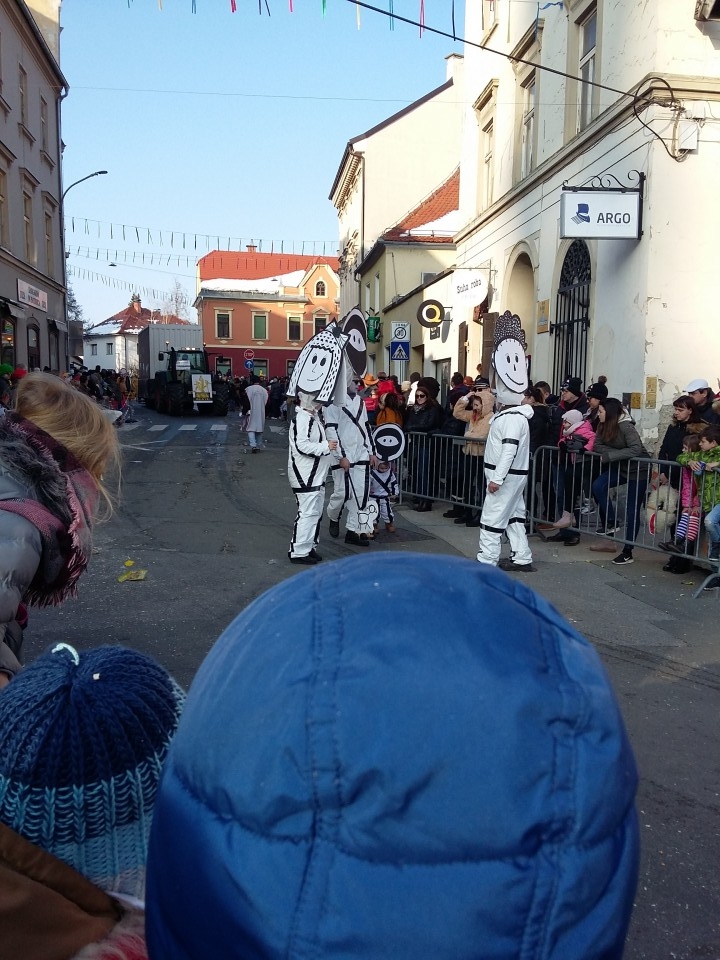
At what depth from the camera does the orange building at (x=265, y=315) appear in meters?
67.9

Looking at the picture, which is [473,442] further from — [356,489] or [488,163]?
[488,163]

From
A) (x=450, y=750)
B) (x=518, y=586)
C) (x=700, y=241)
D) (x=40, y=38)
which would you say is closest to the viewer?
(x=450, y=750)

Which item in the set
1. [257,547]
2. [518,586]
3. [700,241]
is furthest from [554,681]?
[700,241]

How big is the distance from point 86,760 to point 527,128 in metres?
17.6

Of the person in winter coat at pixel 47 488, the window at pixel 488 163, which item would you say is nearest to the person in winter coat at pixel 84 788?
the person in winter coat at pixel 47 488

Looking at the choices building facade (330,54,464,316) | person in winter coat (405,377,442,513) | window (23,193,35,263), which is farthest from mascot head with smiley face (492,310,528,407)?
building facade (330,54,464,316)

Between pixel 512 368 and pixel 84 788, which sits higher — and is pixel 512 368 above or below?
above

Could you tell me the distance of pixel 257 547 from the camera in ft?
27.3

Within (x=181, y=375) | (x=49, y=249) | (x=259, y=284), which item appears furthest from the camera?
(x=259, y=284)

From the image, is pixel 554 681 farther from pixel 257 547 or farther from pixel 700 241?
pixel 700 241

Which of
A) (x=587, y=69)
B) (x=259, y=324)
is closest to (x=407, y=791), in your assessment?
(x=587, y=69)

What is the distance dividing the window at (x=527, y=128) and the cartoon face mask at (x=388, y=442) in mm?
8987

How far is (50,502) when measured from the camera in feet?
7.05

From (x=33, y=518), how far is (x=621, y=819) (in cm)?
167
